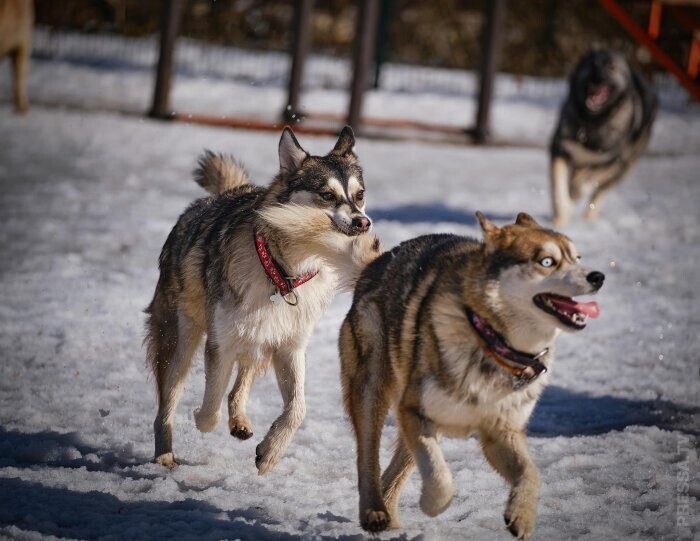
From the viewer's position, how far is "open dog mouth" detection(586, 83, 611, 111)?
34.1 feet

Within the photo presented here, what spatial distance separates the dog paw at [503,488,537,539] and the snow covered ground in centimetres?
42

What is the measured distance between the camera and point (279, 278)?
4422 millimetres

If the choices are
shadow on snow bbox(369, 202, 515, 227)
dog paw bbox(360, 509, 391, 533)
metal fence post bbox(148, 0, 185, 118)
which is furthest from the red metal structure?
dog paw bbox(360, 509, 391, 533)

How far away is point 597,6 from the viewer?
67.2ft

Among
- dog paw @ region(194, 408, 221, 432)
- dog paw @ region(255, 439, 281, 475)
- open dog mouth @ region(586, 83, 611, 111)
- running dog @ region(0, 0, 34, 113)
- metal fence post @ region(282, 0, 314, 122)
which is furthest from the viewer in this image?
metal fence post @ region(282, 0, 314, 122)

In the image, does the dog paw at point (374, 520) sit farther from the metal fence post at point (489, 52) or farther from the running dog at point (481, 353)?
the metal fence post at point (489, 52)

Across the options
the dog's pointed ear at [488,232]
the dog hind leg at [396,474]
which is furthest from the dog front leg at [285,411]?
the dog's pointed ear at [488,232]

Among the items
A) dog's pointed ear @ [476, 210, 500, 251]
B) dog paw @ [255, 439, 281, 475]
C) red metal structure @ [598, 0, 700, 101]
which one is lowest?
dog paw @ [255, 439, 281, 475]

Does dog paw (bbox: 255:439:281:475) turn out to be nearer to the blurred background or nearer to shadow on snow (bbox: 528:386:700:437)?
shadow on snow (bbox: 528:386:700:437)

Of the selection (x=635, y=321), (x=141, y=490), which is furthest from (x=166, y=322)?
(x=635, y=321)

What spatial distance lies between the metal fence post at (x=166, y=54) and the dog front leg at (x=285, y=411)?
9609 millimetres

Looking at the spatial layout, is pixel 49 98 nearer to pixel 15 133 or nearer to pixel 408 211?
pixel 15 133

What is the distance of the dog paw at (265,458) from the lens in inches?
169

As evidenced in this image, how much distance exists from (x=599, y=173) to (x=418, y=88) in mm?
7807
